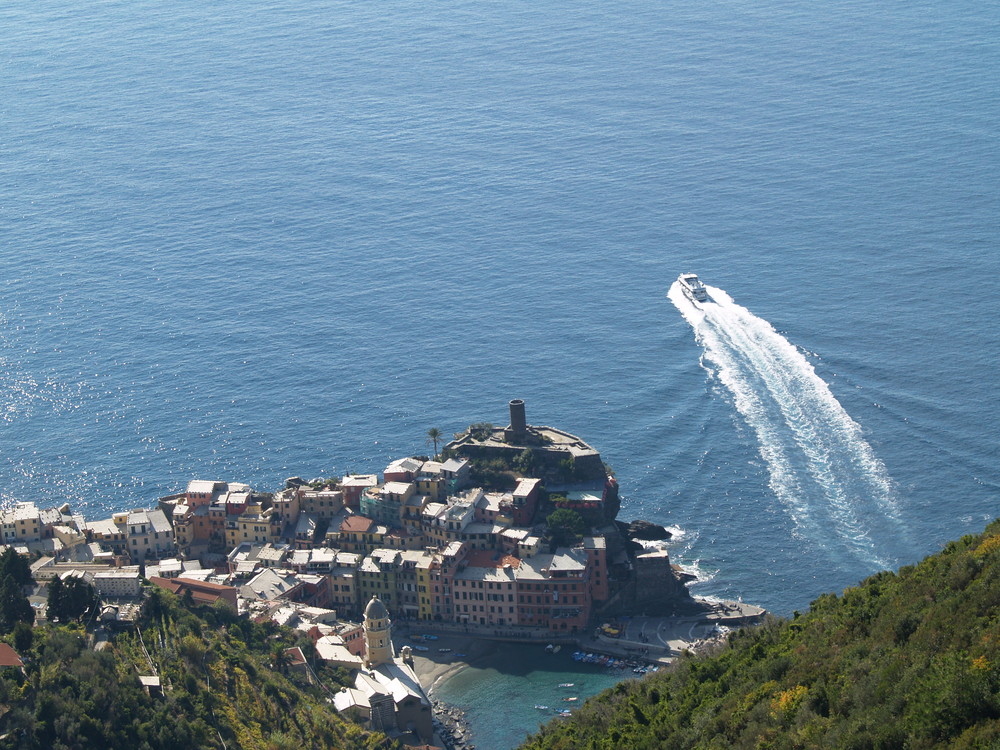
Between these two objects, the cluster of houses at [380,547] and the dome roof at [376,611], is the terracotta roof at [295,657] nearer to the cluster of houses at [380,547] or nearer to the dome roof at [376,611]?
the cluster of houses at [380,547]

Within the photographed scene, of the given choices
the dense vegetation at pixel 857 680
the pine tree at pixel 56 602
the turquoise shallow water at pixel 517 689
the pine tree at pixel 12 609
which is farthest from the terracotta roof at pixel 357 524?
the dense vegetation at pixel 857 680

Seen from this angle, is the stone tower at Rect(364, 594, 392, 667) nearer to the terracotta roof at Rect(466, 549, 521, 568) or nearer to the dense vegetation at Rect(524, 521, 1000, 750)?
the terracotta roof at Rect(466, 549, 521, 568)

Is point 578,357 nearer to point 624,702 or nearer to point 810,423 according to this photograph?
point 810,423

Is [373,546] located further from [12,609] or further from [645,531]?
[12,609]

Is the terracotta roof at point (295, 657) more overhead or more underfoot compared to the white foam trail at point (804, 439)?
more underfoot

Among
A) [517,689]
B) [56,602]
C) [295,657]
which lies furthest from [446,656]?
[56,602]

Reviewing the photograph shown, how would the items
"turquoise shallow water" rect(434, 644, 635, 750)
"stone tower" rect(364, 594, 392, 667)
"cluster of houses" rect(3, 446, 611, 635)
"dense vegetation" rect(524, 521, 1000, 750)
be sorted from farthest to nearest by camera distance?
"cluster of houses" rect(3, 446, 611, 635) → "stone tower" rect(364, 594, 392, 667) → "turquoise shallow water" rect(434, 644, 635, 750) → "dense vegetation" rect(524, 521, 1000, 750)

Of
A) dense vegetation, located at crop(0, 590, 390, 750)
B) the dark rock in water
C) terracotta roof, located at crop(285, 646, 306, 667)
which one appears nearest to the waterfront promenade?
the dark rock in water
